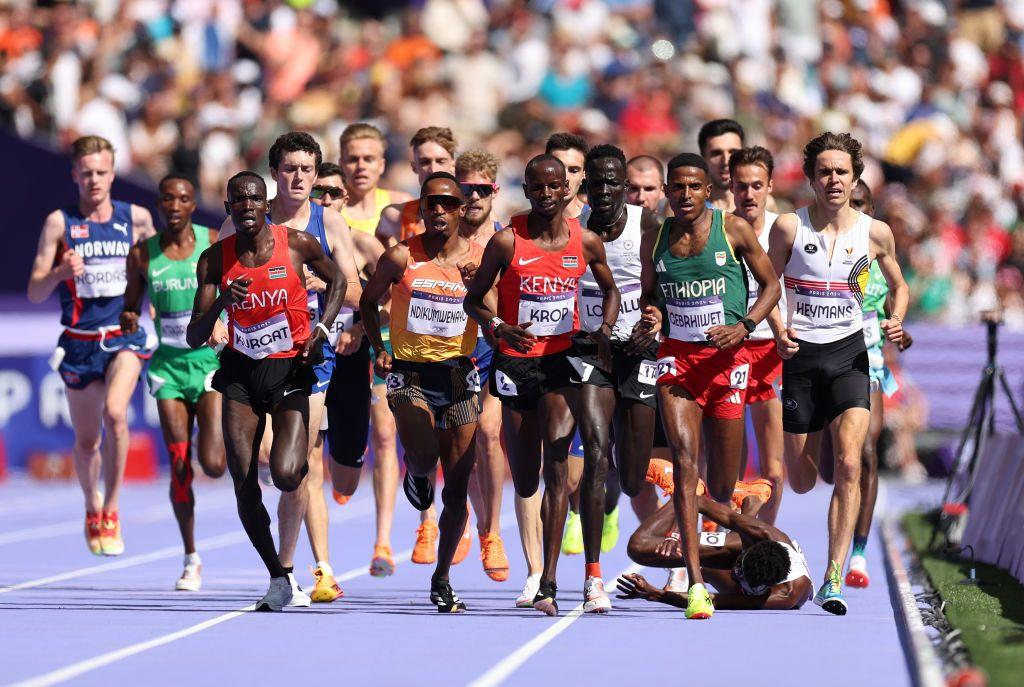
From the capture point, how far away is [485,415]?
37.0 feet

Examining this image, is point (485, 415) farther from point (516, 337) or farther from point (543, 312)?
point (516, 337)

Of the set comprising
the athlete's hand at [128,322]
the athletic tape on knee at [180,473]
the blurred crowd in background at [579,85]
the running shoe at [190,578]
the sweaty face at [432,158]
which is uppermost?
the blurred crowd in background at [579,85]

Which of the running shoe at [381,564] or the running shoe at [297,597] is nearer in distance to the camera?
the running shoe at [297,597]

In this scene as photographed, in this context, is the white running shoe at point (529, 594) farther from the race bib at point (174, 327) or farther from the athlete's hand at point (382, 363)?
the race bib at point (174, 327)

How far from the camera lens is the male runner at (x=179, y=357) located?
11.5 meters

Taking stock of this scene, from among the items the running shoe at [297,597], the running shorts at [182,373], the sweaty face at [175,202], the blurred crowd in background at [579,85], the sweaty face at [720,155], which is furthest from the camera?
the blurred crowd in background at [579,85]

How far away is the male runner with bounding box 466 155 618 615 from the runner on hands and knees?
0.11 m

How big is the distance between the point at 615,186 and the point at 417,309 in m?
1.18

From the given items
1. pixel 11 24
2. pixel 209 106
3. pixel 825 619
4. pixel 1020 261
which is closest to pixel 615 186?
pixel 825 619

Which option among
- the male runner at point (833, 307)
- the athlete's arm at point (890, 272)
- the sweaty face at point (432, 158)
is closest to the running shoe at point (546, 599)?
the male runner at point (833, 307)

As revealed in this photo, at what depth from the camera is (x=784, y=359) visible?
10.8 m

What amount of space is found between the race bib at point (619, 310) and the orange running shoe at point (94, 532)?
4040 millimetres

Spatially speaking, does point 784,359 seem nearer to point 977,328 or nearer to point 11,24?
point 977,328

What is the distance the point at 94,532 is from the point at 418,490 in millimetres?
3303
